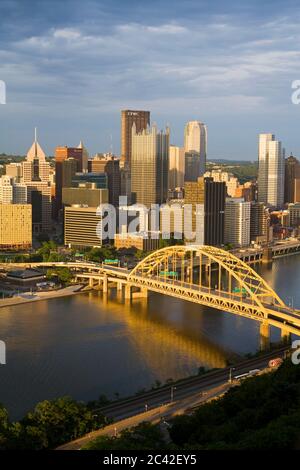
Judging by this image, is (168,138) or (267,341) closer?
(267,341)

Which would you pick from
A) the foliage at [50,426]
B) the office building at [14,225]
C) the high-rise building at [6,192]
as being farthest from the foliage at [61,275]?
the foliage at [50,426]

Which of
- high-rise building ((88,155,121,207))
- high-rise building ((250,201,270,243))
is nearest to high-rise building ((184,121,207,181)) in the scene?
high-rise building ((88,155,121,207))

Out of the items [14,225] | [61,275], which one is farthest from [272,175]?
[61,275]

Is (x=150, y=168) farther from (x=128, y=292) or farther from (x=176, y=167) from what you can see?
(x=128, y=292)

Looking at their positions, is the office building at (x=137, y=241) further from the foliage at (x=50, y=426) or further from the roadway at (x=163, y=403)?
the foliage at (x=50, y=426)

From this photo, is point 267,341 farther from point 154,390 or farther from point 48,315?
point 48,315
